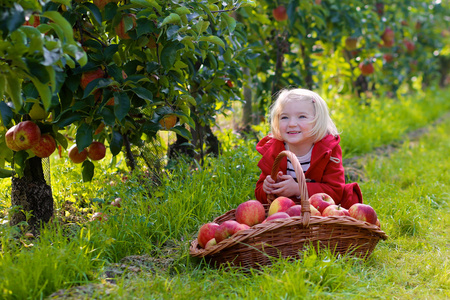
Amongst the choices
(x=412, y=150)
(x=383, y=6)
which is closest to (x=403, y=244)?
(x=412, y=150)

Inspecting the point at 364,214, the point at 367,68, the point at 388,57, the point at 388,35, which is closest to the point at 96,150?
the point at 364,214

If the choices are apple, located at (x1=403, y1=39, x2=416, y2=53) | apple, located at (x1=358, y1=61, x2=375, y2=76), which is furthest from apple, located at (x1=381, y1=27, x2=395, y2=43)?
apple, located at (x1=403, y1=39, x2=416, y2=53)

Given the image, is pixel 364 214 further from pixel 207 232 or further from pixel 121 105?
pixel 121 105

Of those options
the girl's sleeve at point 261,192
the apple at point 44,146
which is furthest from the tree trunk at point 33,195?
the girl's sleeve at point 261,192

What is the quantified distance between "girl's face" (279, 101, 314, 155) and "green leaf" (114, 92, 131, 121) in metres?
0.95

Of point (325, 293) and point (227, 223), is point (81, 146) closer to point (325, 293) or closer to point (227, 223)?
point (227, 223)

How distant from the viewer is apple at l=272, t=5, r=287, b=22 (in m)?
4.02

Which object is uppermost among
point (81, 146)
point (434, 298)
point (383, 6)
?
point (383, 6)

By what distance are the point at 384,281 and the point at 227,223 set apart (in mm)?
715

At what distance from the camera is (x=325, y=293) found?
5.81 ft

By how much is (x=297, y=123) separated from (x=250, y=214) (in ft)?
2.12

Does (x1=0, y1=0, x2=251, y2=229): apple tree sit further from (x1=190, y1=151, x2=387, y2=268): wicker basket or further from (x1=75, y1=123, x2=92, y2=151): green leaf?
(x1=190, y1=151, x2=387, y2=268): wicker basket

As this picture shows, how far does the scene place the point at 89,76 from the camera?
2.11m

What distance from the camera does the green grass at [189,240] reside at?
179 centimetres
